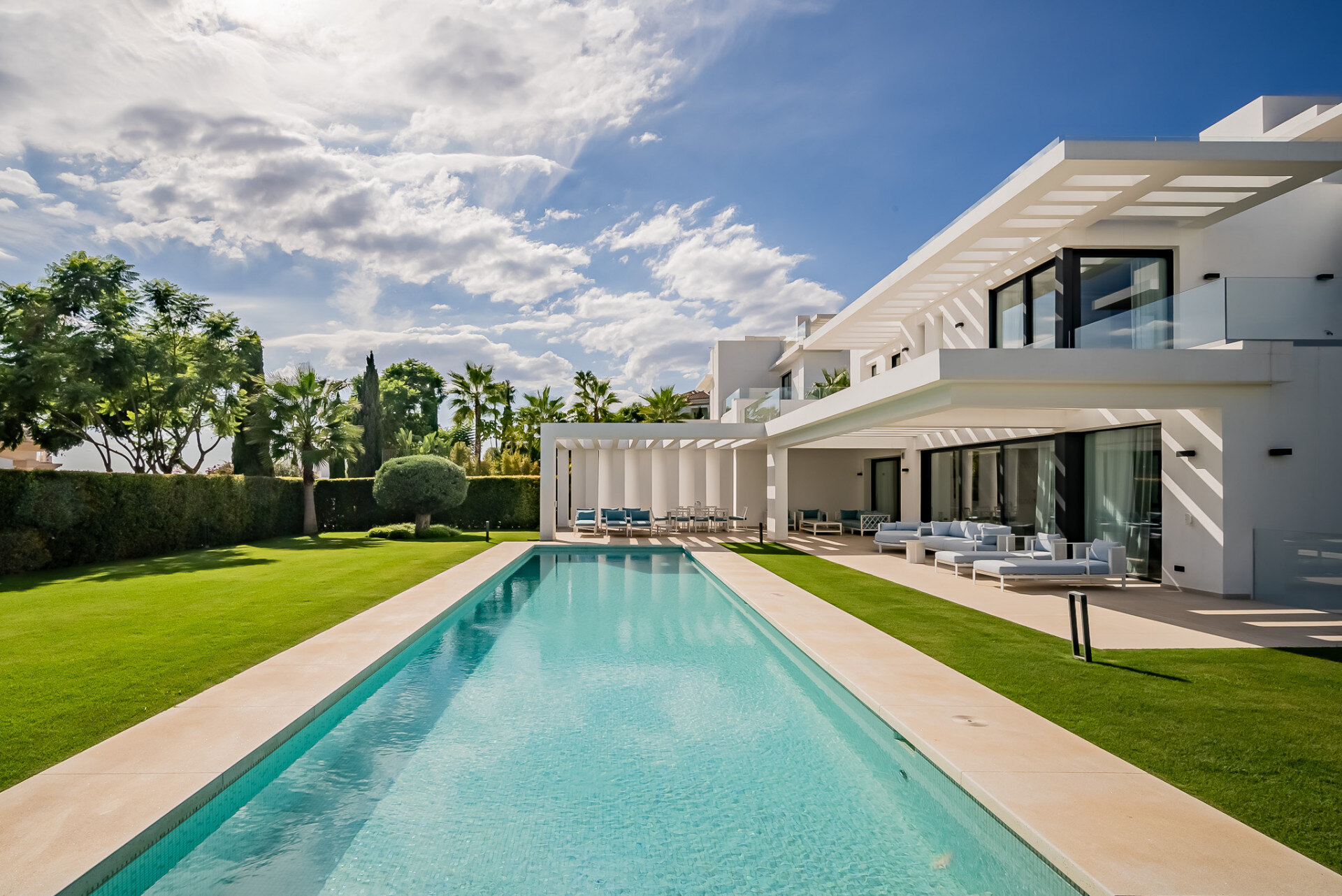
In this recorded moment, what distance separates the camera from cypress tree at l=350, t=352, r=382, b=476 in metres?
34.0

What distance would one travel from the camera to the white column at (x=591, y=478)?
26031mm

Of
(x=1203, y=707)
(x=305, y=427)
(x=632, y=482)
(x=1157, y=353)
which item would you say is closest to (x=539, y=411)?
(x=632, y=482)

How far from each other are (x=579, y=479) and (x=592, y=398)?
13.0m

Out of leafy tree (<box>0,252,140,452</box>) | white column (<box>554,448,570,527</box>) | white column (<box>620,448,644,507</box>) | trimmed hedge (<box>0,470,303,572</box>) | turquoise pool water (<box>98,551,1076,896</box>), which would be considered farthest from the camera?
white column (<box>620,448,644,507</box>)

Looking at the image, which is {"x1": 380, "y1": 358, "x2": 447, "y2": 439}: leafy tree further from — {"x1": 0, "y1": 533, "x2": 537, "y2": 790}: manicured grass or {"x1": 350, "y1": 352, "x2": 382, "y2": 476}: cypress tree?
{"x1": 0, "y1": 533, "x2": 537, "y2": 790}: manicured grass

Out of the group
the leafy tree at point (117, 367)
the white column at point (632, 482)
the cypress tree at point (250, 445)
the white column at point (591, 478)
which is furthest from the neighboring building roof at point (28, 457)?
the white column at point (632, 482)

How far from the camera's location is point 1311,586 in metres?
9.77

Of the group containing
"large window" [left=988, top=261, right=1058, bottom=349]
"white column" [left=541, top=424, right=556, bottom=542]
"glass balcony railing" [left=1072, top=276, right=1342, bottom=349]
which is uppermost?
"large window" [left=988, top=261, right=1058, bottom=349]

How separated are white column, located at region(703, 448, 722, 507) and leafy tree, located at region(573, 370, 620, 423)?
1222 cm

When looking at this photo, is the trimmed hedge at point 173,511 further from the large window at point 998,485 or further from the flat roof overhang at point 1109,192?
the flat roof overhang at point 1109,192

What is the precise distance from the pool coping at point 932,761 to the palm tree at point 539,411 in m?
30.7

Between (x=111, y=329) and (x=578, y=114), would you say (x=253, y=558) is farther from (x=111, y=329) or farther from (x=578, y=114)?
(x=578, y=114)

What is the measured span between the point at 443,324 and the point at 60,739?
37.3 m

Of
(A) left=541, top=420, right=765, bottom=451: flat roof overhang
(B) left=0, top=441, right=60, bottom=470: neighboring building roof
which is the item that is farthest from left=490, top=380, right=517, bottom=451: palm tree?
(B) left=0, top=441, right=60, bottom=470: neighboring building roof
